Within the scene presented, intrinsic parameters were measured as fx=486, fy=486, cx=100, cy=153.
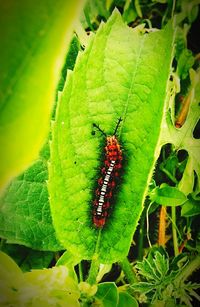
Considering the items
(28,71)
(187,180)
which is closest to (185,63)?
(187,180)

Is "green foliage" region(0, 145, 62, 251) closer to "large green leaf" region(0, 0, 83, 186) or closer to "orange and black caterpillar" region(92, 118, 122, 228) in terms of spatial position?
"orange and black caterpillar" region(92, 118, 122, 228)

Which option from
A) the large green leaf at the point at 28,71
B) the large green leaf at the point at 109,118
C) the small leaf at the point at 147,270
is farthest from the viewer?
the small leaf at the point at 147,270

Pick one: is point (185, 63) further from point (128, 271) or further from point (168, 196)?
point (128, 271)

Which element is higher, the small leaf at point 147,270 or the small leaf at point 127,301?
the small leaf at point 147,270

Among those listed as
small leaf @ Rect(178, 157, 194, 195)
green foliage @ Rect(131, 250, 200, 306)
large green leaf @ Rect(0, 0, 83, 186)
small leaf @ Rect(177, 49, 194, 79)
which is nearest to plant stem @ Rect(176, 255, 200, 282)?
green foliage @ Rect(131, 250, 200, 306)

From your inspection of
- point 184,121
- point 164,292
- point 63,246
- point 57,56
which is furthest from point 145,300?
point 57,56

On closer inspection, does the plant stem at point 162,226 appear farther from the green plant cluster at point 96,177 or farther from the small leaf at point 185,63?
the small leaf at point 185,63

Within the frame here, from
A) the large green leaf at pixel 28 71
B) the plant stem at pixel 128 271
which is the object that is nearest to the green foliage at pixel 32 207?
the plant stem at pixel 128 271
